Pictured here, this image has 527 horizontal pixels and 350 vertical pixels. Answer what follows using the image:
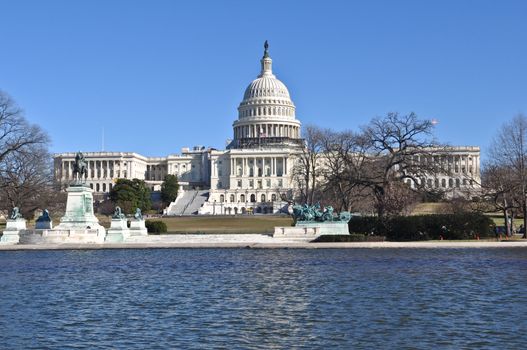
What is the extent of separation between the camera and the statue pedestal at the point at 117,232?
157 ft

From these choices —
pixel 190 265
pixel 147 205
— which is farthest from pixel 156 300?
pixel 147 205

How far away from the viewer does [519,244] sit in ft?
129

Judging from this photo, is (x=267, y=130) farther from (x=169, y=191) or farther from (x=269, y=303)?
(x=269, y=303)

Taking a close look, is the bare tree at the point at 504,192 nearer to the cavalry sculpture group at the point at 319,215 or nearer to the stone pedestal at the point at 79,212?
the cavalry sculpture group at the point at 319,215

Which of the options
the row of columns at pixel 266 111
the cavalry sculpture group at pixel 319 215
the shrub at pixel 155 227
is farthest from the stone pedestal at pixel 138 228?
the row of columns at pixel 266 111

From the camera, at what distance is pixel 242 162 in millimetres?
160625

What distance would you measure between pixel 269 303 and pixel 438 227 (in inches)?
1043

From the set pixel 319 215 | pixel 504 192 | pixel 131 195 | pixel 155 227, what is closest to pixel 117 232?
pixel 155 227

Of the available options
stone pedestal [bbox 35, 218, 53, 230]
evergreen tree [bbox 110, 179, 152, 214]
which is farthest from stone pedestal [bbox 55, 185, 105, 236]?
evergreen tree [bbox 110, 179, 152, 214]

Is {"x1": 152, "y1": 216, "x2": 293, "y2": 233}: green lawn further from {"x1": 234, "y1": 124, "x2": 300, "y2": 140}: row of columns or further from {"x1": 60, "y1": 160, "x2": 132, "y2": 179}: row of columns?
{"x1": 60, "y1": 160, "x2": 132, "y2": 179}: row of columns

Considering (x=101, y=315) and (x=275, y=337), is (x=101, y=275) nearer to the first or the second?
(x=101, y=315)

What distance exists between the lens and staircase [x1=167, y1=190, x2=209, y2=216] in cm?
13150

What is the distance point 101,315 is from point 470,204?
145 ft

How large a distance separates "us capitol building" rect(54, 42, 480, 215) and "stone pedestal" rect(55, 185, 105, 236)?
91.9 meters
